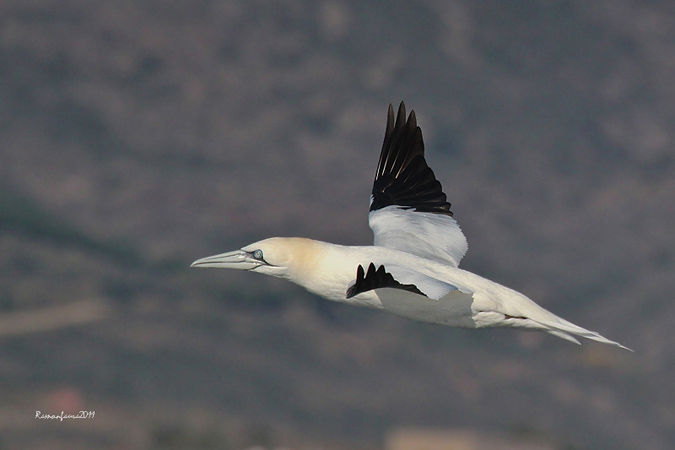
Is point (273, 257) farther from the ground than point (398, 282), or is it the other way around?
point (273, 257)

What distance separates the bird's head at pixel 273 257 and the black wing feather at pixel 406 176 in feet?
6.72

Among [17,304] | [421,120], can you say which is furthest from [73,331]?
[421,120]

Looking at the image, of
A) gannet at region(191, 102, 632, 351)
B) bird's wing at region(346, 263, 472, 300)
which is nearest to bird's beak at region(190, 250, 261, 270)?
gannet at region(191, 102, 632, 351)

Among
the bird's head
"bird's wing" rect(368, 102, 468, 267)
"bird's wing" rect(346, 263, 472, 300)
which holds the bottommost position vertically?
"bird's wing" rect(346, 263, 472, 300)

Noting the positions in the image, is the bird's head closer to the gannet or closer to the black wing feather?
the gannet

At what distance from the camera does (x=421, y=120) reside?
49.0 metres

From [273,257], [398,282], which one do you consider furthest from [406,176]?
[398,282]

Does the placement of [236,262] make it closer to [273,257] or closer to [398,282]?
[273,257]

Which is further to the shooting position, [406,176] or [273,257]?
[406,176]

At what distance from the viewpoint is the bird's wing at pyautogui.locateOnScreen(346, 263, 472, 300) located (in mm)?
6262

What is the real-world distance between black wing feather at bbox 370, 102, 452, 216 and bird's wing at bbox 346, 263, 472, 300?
211 cm

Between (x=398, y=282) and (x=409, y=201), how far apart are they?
2993 mm

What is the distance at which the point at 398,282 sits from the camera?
265 inches

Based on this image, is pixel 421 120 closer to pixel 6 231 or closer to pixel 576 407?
pixel 576 407
